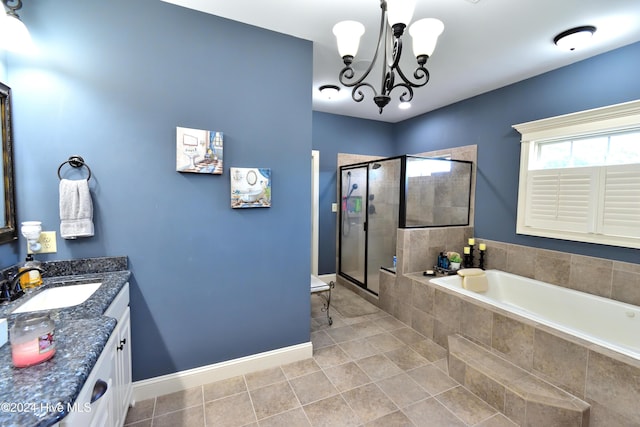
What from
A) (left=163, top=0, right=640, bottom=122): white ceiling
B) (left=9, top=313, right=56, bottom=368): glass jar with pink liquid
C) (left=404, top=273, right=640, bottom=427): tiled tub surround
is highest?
(left=163, top=0, right=640, bottom=122): white ceiling

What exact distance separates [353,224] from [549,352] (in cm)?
265

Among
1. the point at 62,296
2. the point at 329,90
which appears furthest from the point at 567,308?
the point at 62,296

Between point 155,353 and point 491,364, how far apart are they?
244cm

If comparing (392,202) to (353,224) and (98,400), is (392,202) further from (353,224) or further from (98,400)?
(98,400)

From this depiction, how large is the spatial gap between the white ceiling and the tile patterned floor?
2.68 metres

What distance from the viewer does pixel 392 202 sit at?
11.0ft

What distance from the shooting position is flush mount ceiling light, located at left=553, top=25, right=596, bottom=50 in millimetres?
1947

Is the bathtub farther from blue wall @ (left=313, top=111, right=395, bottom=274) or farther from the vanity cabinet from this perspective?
the vanity cabinet

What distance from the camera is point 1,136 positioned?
4.76 ft

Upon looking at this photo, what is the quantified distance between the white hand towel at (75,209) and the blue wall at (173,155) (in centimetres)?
9

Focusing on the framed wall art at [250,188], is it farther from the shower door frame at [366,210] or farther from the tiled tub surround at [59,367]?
the shower door frame at [366,210]

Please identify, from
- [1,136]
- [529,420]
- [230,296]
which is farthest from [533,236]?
[1,136]

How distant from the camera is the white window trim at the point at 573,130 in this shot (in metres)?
2.16

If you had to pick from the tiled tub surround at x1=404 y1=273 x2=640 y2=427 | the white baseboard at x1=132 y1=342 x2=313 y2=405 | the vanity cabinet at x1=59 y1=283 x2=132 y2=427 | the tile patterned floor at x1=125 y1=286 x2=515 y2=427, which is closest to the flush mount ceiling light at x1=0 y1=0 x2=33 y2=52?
the vanity cabinet at x1=59 y1=283 x2=132 y2=427
